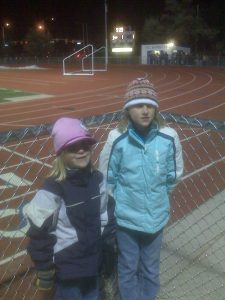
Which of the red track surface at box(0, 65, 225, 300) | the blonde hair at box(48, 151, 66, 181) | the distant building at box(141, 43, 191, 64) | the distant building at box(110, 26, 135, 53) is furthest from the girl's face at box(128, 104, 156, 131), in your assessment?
the distant building at box(110, 26, 135, 53)

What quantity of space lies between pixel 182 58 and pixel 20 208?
42.0 m

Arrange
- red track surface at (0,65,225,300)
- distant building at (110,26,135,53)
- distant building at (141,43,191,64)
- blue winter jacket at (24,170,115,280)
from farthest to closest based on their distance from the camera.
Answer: distant building at (110,26,135,53)
distant building at (141,43,191,64)
red track surface at (0,65,225,300)
blue winter jacket at (24,170,115,280)

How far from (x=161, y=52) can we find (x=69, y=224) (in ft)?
153

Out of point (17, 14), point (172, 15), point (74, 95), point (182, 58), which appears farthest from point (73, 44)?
point (74, 95)

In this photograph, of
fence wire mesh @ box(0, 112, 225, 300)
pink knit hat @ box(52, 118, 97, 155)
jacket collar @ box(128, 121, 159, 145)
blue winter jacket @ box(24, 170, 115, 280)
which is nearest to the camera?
blue winter jacket @ box(24, 170, 115, 280)

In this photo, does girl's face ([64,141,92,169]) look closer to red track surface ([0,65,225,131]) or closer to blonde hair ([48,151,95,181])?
blonde hair ([48,151,95,181])

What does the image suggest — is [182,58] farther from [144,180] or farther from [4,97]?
[144,180]

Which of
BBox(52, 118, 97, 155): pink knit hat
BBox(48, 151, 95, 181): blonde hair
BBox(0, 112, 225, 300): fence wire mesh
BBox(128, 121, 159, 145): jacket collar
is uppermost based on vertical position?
BBox(52, 118, 97, 155): pink knit hat

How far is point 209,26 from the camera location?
55094mm

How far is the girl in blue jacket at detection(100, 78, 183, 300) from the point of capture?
9.30 feet

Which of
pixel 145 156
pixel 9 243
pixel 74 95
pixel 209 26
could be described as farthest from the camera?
pixel 209 26

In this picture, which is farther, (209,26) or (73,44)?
(73,44)

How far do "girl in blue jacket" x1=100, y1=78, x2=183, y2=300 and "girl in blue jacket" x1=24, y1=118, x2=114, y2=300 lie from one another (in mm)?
308

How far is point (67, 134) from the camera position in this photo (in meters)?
2.44
